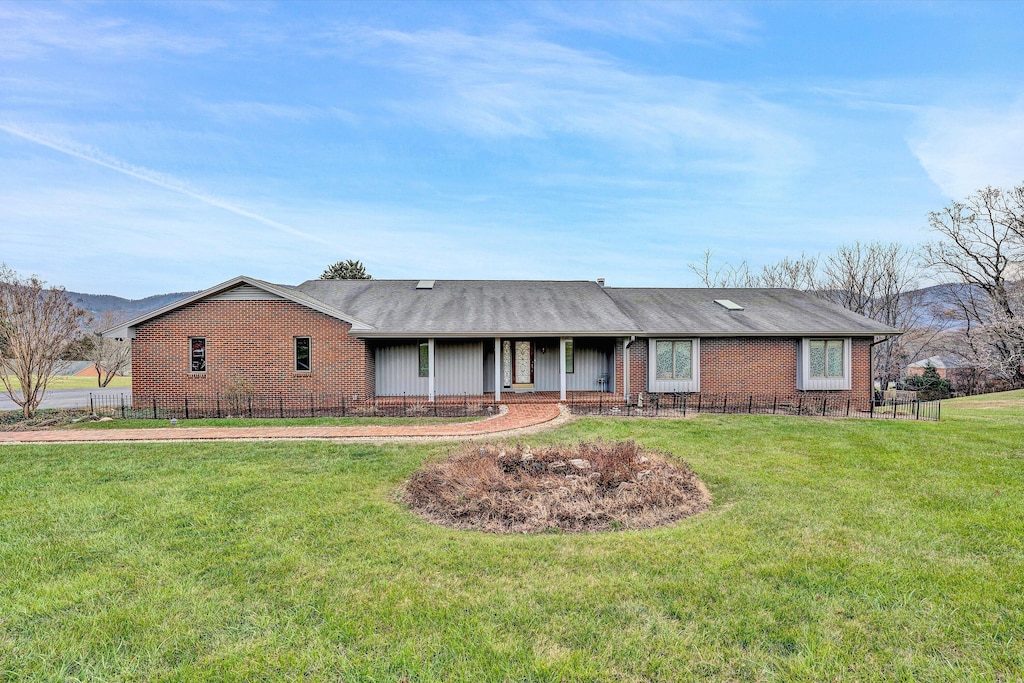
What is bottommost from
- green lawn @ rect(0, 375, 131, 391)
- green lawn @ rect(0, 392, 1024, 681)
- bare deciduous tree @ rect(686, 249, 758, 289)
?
green lawn @ rect(0, 375, 131, 391)

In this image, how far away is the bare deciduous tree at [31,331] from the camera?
45.3 feet

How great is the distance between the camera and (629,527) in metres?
5.51

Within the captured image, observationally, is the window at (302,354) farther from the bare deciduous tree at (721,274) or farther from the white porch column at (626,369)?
the bare deciduous tree at (721,274)

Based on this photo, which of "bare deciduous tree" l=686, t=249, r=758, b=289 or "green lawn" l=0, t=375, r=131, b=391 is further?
"bare deciduous tree" l=686, t=249, r=758, b=289

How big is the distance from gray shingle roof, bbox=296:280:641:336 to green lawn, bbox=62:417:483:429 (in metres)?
3.25

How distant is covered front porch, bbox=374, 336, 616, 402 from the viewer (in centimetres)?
1681

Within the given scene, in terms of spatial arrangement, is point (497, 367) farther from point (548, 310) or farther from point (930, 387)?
point (930, 387)

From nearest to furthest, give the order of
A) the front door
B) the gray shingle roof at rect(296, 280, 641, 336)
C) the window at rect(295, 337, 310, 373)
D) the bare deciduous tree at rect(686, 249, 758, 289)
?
the window at rect(295, 337, 310, 373), the gray shingle roof at rect(296, 280, 641, 336), the front door, the bare deciduous tree at rect(686, 249, 758, 289)

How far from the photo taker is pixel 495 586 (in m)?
4.07

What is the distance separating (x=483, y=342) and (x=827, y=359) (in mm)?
12100

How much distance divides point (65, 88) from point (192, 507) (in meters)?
15.9

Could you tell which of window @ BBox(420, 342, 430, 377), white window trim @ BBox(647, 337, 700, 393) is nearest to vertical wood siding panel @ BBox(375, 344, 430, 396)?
window @ BBox(420, 342, 430, 377)

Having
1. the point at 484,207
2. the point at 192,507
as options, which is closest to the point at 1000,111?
the point at 484,207

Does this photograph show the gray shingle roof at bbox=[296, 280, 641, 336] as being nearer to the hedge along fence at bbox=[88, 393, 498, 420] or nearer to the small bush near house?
the hedge along fence at bbox=[88, 393, 498, 420]
